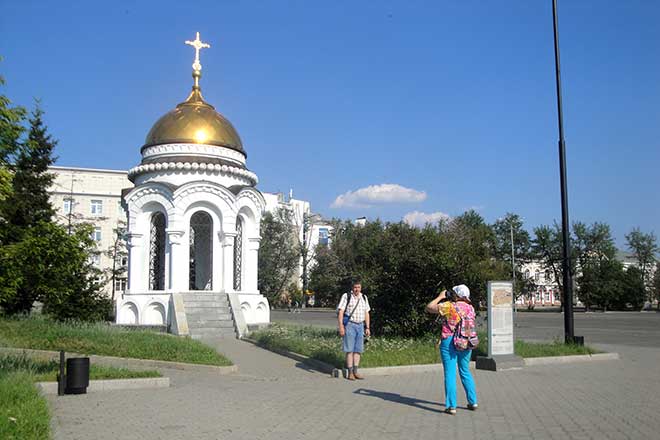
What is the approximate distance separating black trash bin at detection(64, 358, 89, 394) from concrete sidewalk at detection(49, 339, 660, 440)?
0.18m

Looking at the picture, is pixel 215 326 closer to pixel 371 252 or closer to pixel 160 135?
pixel 371 252

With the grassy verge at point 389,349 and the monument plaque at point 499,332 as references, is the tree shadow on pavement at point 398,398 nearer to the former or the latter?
the grassy verge at point 389,349

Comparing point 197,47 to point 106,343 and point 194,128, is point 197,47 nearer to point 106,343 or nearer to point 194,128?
point 194,128

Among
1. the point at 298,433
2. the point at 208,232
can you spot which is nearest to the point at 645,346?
the point at 298,433

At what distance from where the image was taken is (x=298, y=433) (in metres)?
7.02

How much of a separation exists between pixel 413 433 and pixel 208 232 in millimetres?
21035

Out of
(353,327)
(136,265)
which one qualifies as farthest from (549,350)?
(136,265)

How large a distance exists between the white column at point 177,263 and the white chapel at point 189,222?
0.12ft

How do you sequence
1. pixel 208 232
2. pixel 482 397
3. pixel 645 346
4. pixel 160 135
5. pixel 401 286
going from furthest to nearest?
pixel 208 232 → pixel 160 135 → pixel 645 346 → pixel 401 286 → pixel 482 397

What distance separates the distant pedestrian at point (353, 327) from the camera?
11.0 metres

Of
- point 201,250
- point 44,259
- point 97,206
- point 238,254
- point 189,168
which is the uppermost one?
point 97,206

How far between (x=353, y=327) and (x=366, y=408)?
8.94 ft

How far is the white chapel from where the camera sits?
21422 mm

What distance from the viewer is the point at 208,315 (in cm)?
2097
